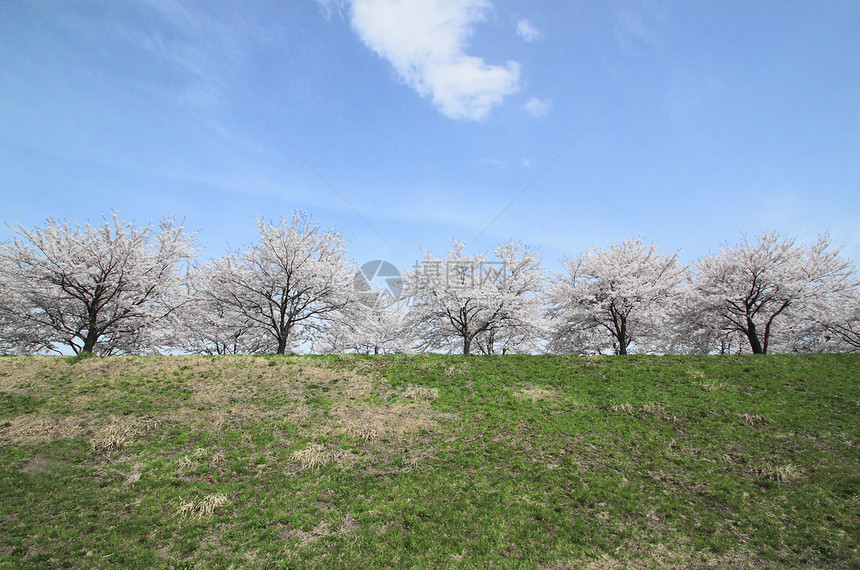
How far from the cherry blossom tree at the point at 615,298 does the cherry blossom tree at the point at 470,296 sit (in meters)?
3.10

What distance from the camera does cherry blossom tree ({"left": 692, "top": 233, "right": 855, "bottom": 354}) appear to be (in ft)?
93.0

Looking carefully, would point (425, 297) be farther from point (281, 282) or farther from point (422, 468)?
point (422, 468)

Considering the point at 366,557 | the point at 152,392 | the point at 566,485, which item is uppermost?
the point at 152,392

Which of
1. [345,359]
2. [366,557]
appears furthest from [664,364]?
[366,557]

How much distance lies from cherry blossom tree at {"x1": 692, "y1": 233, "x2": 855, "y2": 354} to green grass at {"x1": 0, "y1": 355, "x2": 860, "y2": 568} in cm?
1201

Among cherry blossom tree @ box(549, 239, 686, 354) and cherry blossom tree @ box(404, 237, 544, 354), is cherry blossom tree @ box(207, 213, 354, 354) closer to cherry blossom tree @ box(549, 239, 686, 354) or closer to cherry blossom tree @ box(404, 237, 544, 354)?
cherry blossom tree @ box(404, 237, 544, 354)

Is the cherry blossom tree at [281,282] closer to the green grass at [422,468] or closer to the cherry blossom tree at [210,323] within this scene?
the cherry blossom tree at [210,323]

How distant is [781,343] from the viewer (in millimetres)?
32875

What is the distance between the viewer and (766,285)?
94.4ft

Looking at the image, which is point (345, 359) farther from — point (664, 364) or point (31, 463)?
point (664, 364)

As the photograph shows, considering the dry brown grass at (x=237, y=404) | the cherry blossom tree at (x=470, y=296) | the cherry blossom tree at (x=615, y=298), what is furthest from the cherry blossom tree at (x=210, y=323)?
the cherry blossom tree at (x=615, y=298)

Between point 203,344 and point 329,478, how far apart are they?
3003 cm

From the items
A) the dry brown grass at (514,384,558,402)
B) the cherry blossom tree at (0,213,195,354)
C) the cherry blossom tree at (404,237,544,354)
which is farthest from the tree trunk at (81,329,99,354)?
the dry brown grass at (514,384,558,402)

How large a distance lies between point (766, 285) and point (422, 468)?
102 feet
